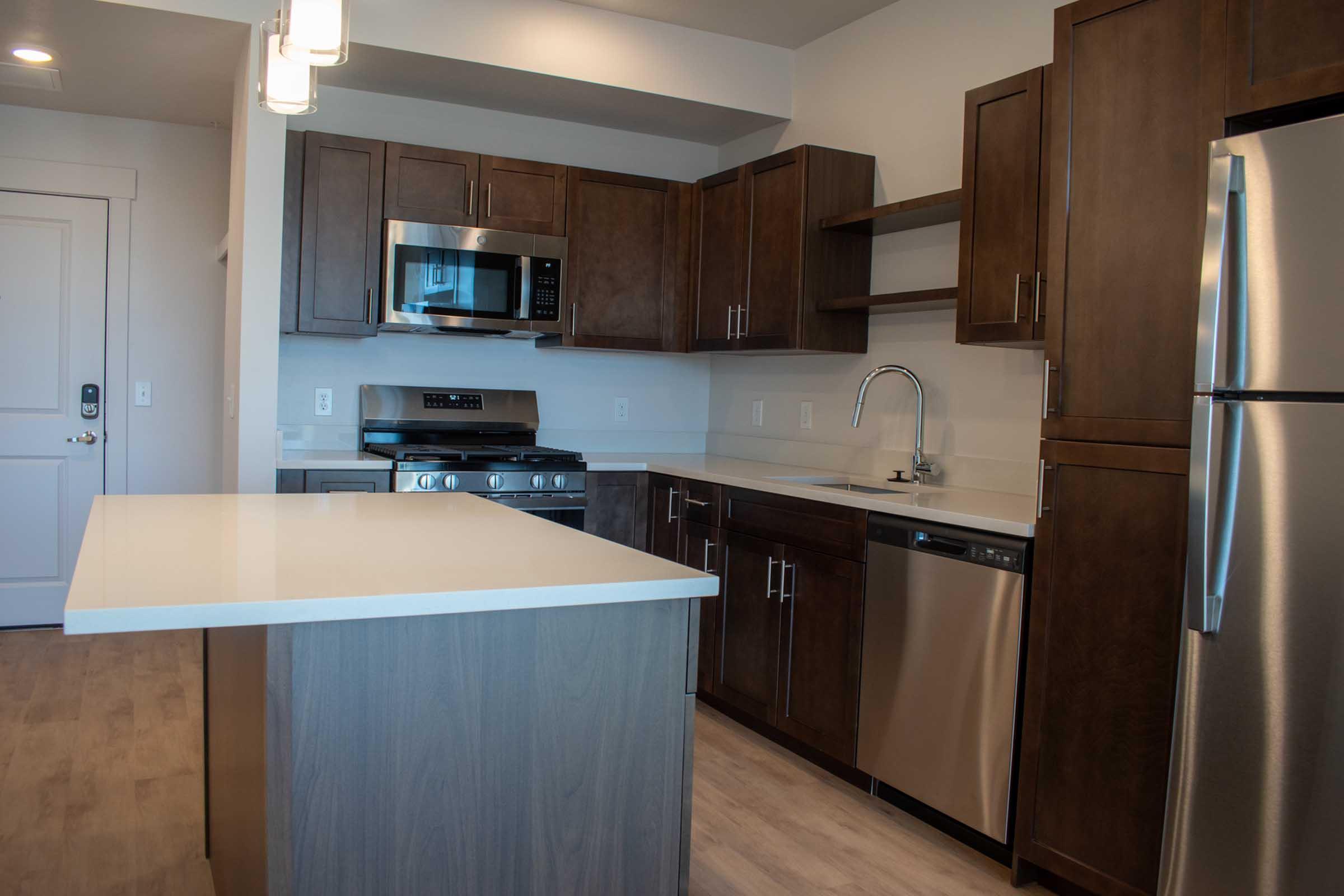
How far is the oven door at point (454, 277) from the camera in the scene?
395 centimetres

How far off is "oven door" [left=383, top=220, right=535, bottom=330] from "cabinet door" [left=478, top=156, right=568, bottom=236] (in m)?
0.06

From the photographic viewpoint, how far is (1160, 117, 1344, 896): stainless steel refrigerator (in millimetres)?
1757

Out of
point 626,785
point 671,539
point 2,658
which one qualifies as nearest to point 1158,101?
point 626,785

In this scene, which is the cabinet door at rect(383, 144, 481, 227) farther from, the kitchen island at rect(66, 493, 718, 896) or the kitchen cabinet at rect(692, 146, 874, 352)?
the kitchen island at rect(66, 493, 718, 896)

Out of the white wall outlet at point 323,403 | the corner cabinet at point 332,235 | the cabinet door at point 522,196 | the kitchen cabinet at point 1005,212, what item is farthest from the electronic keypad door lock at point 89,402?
the kitchen cabinet at point 1005,212

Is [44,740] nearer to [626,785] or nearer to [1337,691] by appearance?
[626,785]

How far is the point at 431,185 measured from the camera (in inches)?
158

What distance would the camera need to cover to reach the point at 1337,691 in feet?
5.70

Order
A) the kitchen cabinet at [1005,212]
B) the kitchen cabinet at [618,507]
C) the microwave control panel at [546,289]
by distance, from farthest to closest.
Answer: the microwave control panel at [546,289]
the kitchen cabinet at [618,507]
the kitchen cabinet at [1005,212]

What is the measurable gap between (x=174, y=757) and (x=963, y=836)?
231cm

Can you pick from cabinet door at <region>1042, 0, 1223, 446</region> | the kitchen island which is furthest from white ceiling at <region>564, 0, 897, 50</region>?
the kitchen island

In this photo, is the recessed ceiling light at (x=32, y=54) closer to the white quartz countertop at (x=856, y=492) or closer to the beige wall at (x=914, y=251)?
the white quartz countertop at (x=856, y=492)

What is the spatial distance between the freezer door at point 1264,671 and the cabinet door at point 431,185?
290cm

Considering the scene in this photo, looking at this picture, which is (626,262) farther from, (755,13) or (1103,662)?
(1103,662)
